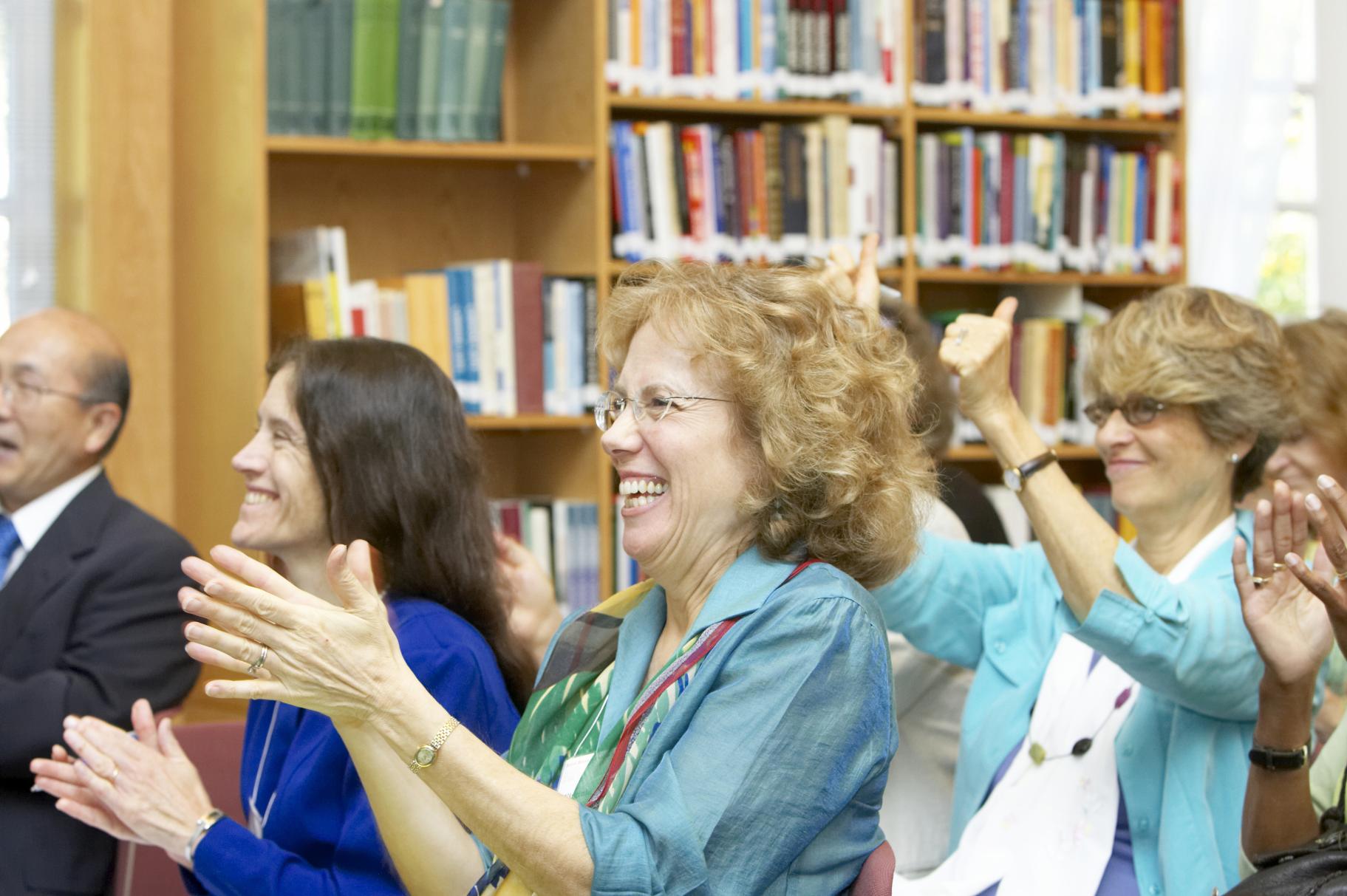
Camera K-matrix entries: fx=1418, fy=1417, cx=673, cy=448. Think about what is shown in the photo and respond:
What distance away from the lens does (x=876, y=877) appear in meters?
1.45

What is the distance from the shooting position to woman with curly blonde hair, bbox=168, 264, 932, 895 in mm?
1327

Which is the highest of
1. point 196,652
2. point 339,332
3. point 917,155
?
point 917,155

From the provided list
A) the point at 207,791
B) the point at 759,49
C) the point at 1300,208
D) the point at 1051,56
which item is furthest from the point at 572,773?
the point at 1300,208

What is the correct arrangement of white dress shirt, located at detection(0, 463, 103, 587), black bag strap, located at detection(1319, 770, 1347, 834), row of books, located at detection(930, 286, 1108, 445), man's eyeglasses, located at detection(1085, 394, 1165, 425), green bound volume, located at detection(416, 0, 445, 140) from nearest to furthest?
black bag strap, located at detection(1319, 770, 1347, 834) < man's eyeglasses, located at detection(1085, 394, 1165, 425) < white dress shirt, located at detection(0, 463, 103, 587) < green bound volume, located at detection(416, 0, 445, 140) < row of books, located at detection(930, 286, 1108, 445)

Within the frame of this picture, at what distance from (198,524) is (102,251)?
70 cm

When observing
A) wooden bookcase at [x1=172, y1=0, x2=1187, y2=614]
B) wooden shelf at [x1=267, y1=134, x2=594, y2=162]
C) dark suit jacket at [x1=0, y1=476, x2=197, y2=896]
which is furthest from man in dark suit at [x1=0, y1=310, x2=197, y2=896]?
wooden shelf at [x1=267, y1=134, x2=594, y2=162]

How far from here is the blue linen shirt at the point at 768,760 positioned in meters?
1.32

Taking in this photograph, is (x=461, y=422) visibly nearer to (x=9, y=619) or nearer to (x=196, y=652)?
(x=196, y=652)

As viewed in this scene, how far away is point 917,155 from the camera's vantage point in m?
3.91

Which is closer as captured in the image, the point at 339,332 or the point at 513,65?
the point at 339,332

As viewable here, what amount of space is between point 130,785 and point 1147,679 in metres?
1.36

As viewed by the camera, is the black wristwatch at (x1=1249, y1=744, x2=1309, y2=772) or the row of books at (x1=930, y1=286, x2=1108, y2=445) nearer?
the black wristwatch at (x1=1249, y1=744, x2=1309, y2=772)

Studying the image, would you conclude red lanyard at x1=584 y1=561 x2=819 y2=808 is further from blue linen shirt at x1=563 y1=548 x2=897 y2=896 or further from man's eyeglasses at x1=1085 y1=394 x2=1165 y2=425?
man's eyeglasses at x1=1085 y1=394 x2=1165 y2=425

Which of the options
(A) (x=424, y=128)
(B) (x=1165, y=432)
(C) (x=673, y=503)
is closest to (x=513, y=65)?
(A) (x=424, y=128)
